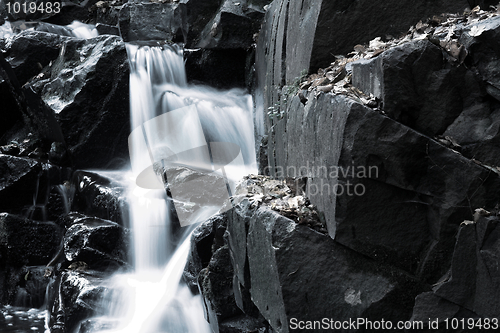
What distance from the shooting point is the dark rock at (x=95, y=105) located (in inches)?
378

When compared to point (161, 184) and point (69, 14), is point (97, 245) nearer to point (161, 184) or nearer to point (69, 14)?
point (161, 184)

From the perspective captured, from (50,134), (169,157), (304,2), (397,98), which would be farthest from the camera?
(50,134)

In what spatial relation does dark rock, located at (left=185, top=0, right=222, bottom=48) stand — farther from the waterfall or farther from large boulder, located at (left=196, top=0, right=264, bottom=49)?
large boulder, located at (left=196, top=0, right=264, bottom=49)

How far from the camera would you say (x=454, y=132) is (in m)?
3.51

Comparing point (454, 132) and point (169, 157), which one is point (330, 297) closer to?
point (454, 132)

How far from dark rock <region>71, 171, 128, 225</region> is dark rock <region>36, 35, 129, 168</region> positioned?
2.30 ft

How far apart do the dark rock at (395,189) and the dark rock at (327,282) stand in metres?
0.13

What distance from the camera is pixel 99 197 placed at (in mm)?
8359

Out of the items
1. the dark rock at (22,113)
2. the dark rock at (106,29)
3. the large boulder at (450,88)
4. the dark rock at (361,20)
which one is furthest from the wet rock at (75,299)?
the dark rock at (106,29)

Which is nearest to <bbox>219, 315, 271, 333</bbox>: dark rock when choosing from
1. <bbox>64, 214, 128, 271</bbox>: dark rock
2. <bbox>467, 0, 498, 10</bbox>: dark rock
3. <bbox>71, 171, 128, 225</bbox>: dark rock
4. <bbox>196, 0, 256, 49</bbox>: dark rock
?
<bbox>64, 214, 128, 271</bbox>: dark rock

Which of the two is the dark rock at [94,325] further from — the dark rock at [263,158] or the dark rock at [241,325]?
the dark rock at [263,158]

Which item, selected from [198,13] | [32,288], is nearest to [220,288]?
[32,288]

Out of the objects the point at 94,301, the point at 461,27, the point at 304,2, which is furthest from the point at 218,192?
the point at 461,27

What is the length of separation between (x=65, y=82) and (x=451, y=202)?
28.0ft
